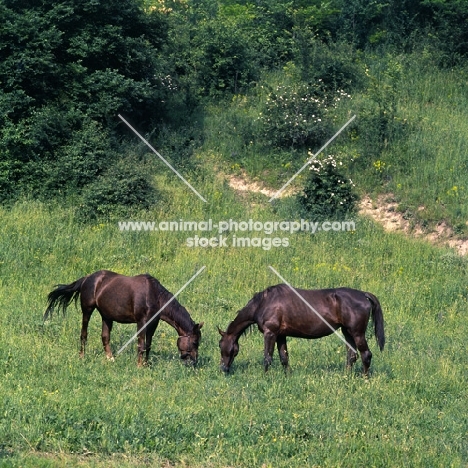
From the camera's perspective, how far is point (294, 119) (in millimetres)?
24359

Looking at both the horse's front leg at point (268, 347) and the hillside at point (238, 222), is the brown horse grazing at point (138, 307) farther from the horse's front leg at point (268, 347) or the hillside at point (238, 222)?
the horse's front leg at point (268, 347)

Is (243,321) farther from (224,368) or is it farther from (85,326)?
(85,326)

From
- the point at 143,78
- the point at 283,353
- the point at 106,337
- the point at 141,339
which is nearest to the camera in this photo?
the point at 283,353

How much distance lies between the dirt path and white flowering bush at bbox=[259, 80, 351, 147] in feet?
5.36

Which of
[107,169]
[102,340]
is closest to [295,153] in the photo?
[107,169]

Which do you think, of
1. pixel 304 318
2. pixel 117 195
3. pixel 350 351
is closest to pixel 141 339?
pixel 304 318

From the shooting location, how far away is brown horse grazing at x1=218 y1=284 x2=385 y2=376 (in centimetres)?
1274

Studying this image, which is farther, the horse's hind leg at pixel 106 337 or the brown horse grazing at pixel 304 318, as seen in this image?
Result: the horse's hind leg at pixel 106 337

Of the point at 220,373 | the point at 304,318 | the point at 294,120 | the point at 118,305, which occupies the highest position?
the point at 304,318

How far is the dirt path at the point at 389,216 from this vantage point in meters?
21.3

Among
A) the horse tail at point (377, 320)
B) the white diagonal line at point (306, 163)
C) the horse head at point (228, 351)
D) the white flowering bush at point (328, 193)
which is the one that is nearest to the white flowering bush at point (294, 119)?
the white diagonal line at point (306, 163)

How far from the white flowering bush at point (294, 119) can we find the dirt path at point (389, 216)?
163 centimetres

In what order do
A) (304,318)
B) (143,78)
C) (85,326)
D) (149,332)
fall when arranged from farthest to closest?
(143,78), (85,326), (149,332), (304,318)

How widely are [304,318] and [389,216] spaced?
1013 centimetres
